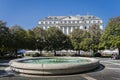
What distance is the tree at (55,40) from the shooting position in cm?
4931

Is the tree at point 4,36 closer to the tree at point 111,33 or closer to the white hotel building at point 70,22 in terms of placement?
the tree at point 111,33

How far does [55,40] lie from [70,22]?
7453 cm

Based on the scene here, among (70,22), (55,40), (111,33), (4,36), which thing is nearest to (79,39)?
(55,40)

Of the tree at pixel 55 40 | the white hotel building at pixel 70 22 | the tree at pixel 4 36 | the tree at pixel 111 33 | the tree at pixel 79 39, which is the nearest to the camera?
the tree at pixel 4 36

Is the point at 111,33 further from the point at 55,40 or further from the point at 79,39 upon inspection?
the point at 55,40

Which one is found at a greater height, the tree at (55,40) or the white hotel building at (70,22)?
the white hotel building at (70,22)

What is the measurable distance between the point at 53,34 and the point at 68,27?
7306 centimetres

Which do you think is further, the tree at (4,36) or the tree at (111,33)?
the tree at (111,33)

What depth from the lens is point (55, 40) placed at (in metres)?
49.7

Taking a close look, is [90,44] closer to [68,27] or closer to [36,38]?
Result: [36,38]

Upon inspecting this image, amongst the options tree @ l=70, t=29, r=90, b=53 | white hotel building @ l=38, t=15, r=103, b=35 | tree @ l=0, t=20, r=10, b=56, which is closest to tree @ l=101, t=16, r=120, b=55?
tree @ l=70, t=29, r=90, b=53

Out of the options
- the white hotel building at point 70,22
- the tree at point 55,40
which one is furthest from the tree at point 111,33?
the white hotel building at point 70,22

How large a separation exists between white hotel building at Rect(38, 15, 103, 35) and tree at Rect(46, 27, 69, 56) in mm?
67310

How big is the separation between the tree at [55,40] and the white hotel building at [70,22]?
2650 inches
